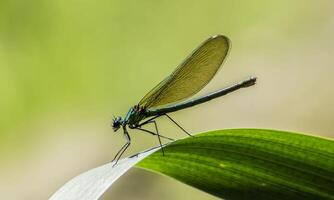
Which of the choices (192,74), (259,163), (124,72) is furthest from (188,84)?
(124,72)

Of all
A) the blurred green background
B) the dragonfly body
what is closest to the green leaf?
the dragonfly body

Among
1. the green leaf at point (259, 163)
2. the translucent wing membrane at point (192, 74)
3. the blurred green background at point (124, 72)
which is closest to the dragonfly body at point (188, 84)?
the translucent wing membrane at point (192, 74)

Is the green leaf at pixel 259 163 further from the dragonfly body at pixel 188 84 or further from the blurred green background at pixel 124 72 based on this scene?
the blurred green background at pixel 124 72

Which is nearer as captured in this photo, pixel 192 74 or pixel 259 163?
pixel 259 163

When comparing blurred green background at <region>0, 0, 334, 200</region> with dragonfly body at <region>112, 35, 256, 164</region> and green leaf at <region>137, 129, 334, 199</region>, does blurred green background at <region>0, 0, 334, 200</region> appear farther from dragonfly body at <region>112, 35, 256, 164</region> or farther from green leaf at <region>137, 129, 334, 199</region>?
green leaf at <region>137, 129, 334, 199</region>

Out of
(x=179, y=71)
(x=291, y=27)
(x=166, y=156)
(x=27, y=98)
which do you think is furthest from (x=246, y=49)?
(x=166, y=156)

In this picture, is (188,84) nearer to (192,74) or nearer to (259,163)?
(192,74)

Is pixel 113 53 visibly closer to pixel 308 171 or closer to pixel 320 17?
pixel 320 17
